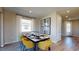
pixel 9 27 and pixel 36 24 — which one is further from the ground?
pixel 36 24

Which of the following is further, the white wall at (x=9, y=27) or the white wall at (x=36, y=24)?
the white wall at (x=36, y=24)

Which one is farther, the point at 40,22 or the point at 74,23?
the point at 74,23

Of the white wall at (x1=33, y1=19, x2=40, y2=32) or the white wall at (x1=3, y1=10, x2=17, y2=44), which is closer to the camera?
the white wall at (x1=3, y1=10, x2=17, y2=44)

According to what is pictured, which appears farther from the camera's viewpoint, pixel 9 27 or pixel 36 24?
pixel 36 24

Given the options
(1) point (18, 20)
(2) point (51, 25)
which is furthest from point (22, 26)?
(2) point (51, 25)

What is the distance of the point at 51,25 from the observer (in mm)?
5305
